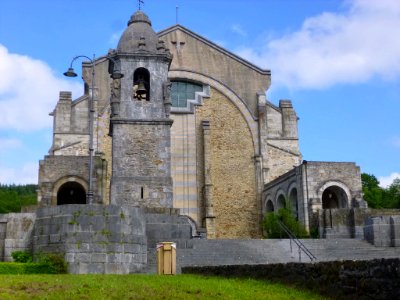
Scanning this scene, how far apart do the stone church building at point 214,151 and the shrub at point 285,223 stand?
1.86 metres

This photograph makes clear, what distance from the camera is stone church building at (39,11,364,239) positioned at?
3020cm

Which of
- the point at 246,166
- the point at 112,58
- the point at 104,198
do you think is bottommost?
the point at 104,198

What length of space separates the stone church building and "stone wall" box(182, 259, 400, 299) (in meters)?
18.2

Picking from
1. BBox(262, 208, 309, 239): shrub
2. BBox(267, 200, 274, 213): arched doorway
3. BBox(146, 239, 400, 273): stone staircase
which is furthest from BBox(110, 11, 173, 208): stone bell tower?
BBox(267, 200, 274, 213): arched doorway

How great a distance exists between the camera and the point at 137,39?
25203 mm

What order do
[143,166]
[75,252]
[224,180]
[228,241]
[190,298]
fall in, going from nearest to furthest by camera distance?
[190,298]
[75,252]
[228,241]
[143,166]
[224,180]

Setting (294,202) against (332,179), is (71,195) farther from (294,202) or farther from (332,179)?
(332,179)

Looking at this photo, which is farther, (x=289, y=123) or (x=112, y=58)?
(x=289, y=123)

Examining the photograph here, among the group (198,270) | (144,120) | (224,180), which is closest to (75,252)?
(198,270)

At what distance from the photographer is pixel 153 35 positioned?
25.8 metres

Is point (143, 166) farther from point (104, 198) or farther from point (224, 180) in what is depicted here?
point (224, 180)

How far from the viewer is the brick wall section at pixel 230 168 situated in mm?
37281

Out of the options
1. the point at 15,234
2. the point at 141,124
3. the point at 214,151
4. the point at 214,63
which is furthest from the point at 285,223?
the point at 214,63

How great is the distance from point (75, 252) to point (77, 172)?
1371 cm
